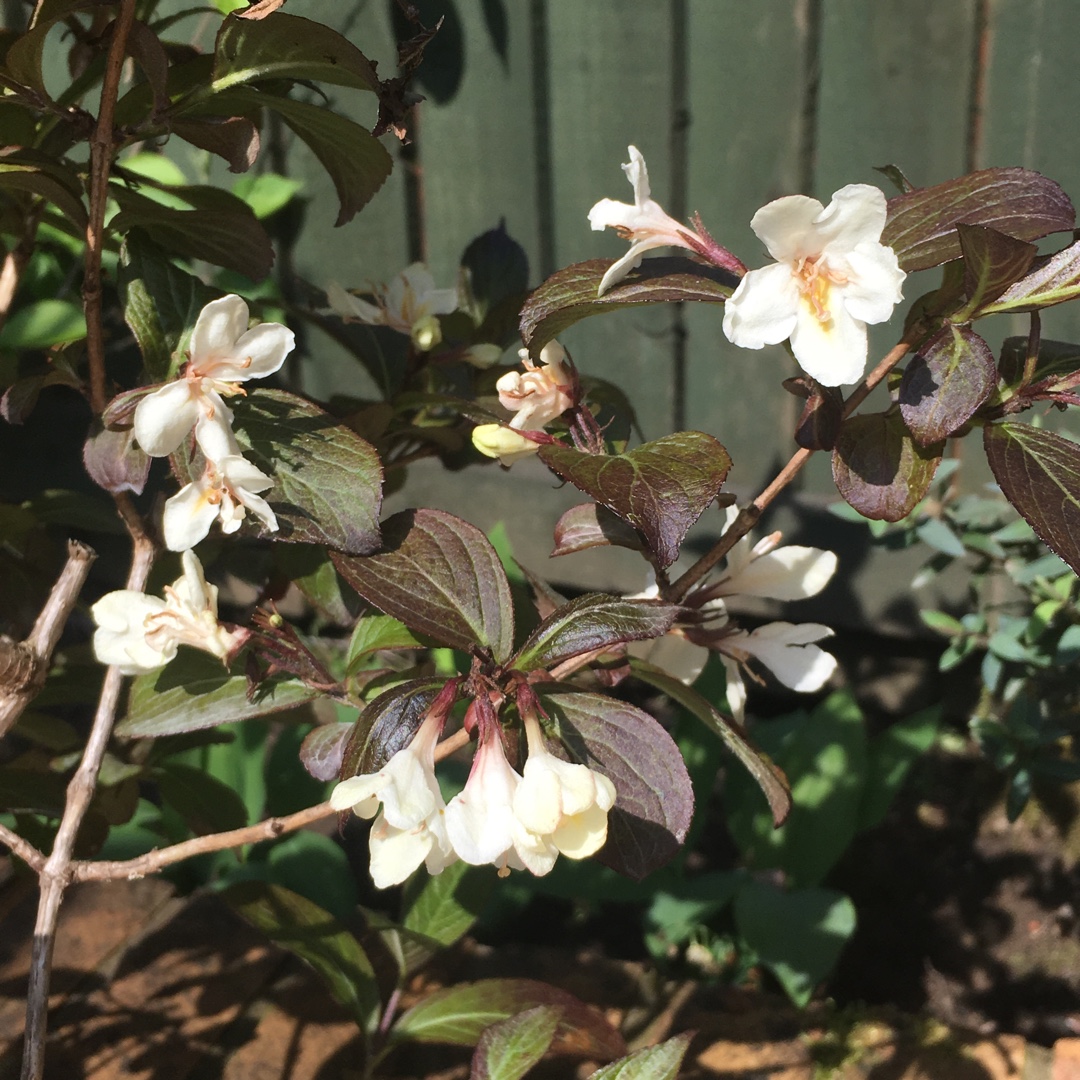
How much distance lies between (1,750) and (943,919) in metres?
1.21

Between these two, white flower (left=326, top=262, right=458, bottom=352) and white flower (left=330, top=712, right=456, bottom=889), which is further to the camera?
white flower (left=326, top=262, right=458, bottom=352)

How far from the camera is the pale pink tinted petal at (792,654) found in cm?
77

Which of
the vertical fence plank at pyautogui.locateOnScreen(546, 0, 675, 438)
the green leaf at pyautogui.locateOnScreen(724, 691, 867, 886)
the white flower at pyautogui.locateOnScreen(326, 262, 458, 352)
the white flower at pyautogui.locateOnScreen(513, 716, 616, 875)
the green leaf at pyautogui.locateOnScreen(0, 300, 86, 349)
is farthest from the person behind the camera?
the vertical fence plank at pyautogui.locateOnScreen(546, 0, 675, 438)

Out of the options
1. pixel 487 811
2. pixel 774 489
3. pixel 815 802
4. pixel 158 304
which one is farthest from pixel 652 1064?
pixel 815 802

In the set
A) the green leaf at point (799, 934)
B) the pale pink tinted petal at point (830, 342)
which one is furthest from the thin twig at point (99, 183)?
the green leaf at point (799, 934)

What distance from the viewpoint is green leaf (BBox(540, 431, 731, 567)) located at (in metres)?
0.56

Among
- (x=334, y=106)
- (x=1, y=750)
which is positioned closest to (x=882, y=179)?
(x=334, y=106)

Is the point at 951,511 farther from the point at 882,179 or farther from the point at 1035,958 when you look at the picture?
the point at 1035,958

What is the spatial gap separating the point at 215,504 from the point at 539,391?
0.21m

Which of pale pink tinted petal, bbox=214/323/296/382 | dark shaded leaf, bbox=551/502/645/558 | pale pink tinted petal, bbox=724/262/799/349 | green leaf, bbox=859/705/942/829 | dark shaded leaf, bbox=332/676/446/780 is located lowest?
green leaf, bbox=859/705/942/829

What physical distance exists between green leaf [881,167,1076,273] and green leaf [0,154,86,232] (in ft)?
1.64

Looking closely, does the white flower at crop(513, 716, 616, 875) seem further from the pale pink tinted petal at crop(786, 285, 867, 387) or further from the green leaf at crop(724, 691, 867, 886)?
the green leaf at crop(724, 691, 867, 886)

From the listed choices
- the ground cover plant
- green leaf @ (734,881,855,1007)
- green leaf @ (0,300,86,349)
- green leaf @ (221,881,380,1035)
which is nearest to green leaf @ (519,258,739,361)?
the ground cover plant

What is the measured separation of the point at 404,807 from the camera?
54 cm
